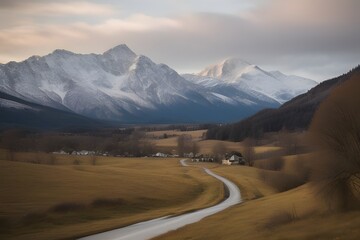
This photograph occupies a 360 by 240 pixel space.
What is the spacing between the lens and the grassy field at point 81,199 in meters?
55.3

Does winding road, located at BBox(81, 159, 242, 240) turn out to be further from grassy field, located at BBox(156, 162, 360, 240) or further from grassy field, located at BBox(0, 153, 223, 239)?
grassy field, located at BBox(156, 162, 360, 240)

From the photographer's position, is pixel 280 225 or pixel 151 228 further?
pixel 151 228

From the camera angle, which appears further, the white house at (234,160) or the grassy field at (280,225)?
the white house at (234,160)

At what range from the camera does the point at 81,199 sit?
7325 centimetres

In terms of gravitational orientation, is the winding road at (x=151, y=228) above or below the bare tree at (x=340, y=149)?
below

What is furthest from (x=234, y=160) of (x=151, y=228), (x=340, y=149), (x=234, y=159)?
(x=340, y=149)

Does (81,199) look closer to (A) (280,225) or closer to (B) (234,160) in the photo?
(A) (280,225)

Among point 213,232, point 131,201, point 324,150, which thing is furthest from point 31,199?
point 324,150

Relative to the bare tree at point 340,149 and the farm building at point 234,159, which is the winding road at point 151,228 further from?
the farm building at point 234,159

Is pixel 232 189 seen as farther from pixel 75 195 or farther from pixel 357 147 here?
pixel 357 147

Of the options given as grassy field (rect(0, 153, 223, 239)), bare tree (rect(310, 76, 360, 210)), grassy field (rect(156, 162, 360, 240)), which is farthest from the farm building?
bare tree (rect(310, 76, 360, 210))

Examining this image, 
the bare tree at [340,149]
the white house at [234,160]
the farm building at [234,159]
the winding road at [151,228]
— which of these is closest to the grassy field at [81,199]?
the winding road at [151,228]

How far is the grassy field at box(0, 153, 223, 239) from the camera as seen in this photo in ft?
181

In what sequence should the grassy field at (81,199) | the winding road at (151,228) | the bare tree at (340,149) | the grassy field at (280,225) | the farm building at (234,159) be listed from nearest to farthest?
the grassy field at (280,225)
the bare tree at (340,149)
the winding road at (151,228)
the grassy field at (81,199)
the farm building at (234,159)
